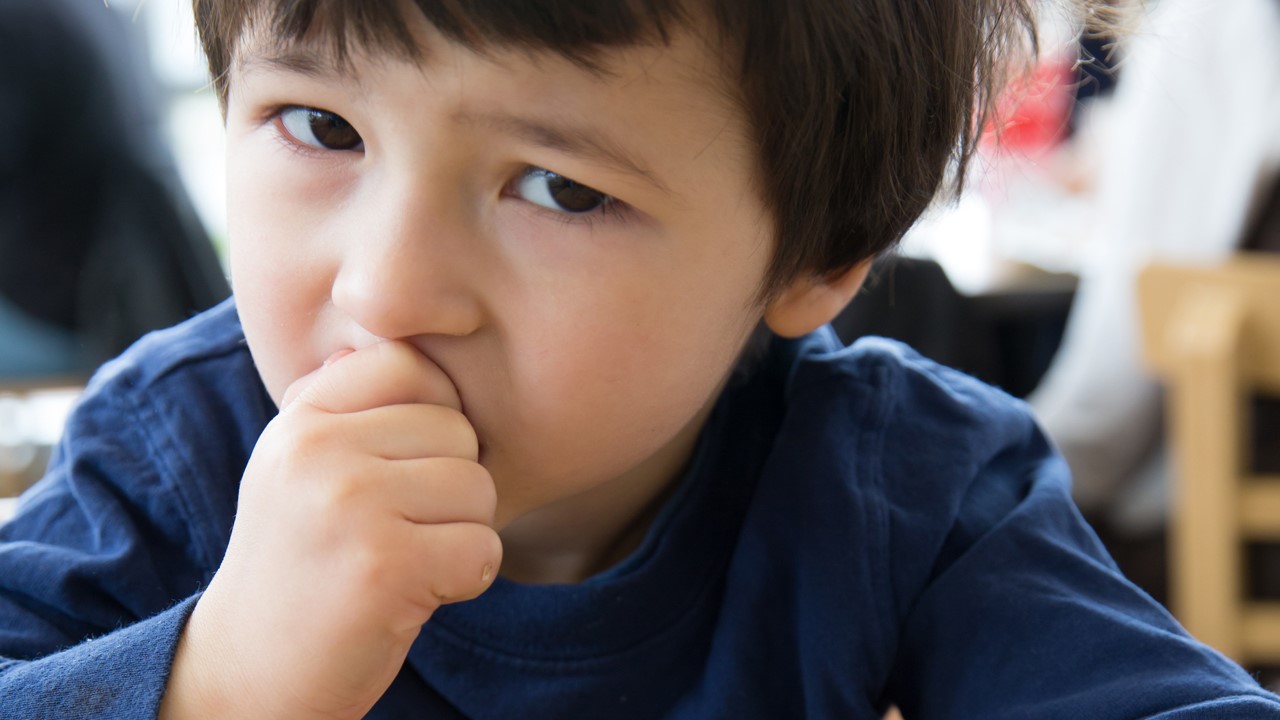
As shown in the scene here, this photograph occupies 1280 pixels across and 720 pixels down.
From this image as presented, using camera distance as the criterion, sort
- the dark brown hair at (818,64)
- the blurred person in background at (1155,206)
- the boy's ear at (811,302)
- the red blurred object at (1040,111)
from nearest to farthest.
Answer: the dark brown hair at (818,64)
the boy's ear at (811,302)
the red blurred object at (1040,111)
the blurred person in background at (1155,206)

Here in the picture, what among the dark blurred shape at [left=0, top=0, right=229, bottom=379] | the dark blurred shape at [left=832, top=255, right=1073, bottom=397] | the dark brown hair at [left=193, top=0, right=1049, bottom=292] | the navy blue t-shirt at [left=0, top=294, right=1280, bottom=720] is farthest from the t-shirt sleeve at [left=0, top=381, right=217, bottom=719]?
the dark blurred shape at [left=0, top=0, right=229, bottom=379]

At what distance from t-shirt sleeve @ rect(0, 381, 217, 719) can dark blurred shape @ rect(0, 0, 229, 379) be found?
1351mm

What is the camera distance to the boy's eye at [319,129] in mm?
711

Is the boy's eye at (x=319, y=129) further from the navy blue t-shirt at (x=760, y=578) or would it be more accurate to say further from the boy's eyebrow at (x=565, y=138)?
the navy blue t-shirt at (x=760, y=578)

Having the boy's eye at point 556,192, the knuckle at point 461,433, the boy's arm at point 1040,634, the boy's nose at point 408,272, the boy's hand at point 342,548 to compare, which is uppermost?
the boy's eye at point 556,192

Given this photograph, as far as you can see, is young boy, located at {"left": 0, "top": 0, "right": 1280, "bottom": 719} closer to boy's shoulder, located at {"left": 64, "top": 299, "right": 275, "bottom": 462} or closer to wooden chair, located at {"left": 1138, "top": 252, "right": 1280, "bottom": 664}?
boy's shoulder, located at {"left": 64, "top": 299, "right": 275, "bottom": 462}

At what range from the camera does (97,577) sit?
2.60 feet

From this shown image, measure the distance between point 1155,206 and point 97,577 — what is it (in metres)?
1.95

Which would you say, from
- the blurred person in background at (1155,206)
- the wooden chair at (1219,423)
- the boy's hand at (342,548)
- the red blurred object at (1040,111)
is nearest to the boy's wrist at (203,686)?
the boy's hand at (342,548)

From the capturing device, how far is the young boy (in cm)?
67

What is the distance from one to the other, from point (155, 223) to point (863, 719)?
1.82 m

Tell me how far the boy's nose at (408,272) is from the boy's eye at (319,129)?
0.06 meters

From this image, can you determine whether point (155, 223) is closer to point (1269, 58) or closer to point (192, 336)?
point (192, 336)

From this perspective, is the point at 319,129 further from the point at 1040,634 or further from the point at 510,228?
the point at 1040,634
